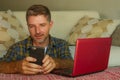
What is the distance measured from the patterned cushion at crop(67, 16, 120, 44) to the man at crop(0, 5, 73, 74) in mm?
649

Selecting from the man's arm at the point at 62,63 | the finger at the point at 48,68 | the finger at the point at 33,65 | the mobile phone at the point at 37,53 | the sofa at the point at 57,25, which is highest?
the mobile phone at the point at 37,53

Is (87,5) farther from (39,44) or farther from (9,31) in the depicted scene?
(39,44)

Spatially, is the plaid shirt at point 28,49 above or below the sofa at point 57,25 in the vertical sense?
above

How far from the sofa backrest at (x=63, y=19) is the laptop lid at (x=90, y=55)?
46.7 inches

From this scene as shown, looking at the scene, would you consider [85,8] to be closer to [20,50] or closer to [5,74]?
[20,50]

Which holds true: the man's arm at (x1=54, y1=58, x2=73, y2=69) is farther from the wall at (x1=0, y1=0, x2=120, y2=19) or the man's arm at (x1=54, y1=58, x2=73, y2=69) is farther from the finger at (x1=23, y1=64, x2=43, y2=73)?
the wall at (x1=0, y1=0, x2=120, y2=19)

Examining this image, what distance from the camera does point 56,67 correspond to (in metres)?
1.44

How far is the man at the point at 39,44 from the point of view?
4.36ft

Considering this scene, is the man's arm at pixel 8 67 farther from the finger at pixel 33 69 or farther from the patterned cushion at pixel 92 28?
the patterned cushion at pixel 92 28

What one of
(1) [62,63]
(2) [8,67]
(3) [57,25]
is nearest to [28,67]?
(2) [8,67]

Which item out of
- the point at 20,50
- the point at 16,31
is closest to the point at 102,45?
the point at 20,50

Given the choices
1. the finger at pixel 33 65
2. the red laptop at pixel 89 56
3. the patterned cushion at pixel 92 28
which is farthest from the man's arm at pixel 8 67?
the patterned cushion at pixel 92 28

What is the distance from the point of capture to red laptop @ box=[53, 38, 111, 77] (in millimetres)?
1282

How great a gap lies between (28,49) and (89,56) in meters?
0.36
